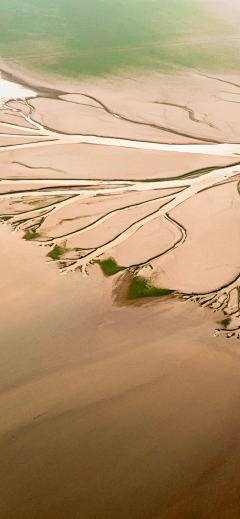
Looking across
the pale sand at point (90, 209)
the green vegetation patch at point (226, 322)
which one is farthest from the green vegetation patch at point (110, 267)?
the green vegetation patch at point (226, 322)

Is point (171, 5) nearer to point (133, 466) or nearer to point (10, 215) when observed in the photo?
point (10, 215)

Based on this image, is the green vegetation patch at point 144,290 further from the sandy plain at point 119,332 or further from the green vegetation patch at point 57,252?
the green vegetation patch at point 57,252

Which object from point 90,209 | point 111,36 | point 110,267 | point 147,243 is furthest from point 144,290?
point 111,36

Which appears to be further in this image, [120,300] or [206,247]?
[206,247]

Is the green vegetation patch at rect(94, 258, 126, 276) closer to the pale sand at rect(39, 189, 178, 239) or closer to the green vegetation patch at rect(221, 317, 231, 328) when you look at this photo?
the pale sand at rect(39, 189, 178, 239)

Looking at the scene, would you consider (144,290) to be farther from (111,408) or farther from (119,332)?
(111,408)

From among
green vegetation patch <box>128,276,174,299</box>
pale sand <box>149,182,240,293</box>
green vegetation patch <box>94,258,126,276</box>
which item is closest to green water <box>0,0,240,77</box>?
pale sand <box>149,182,240,293</box>
